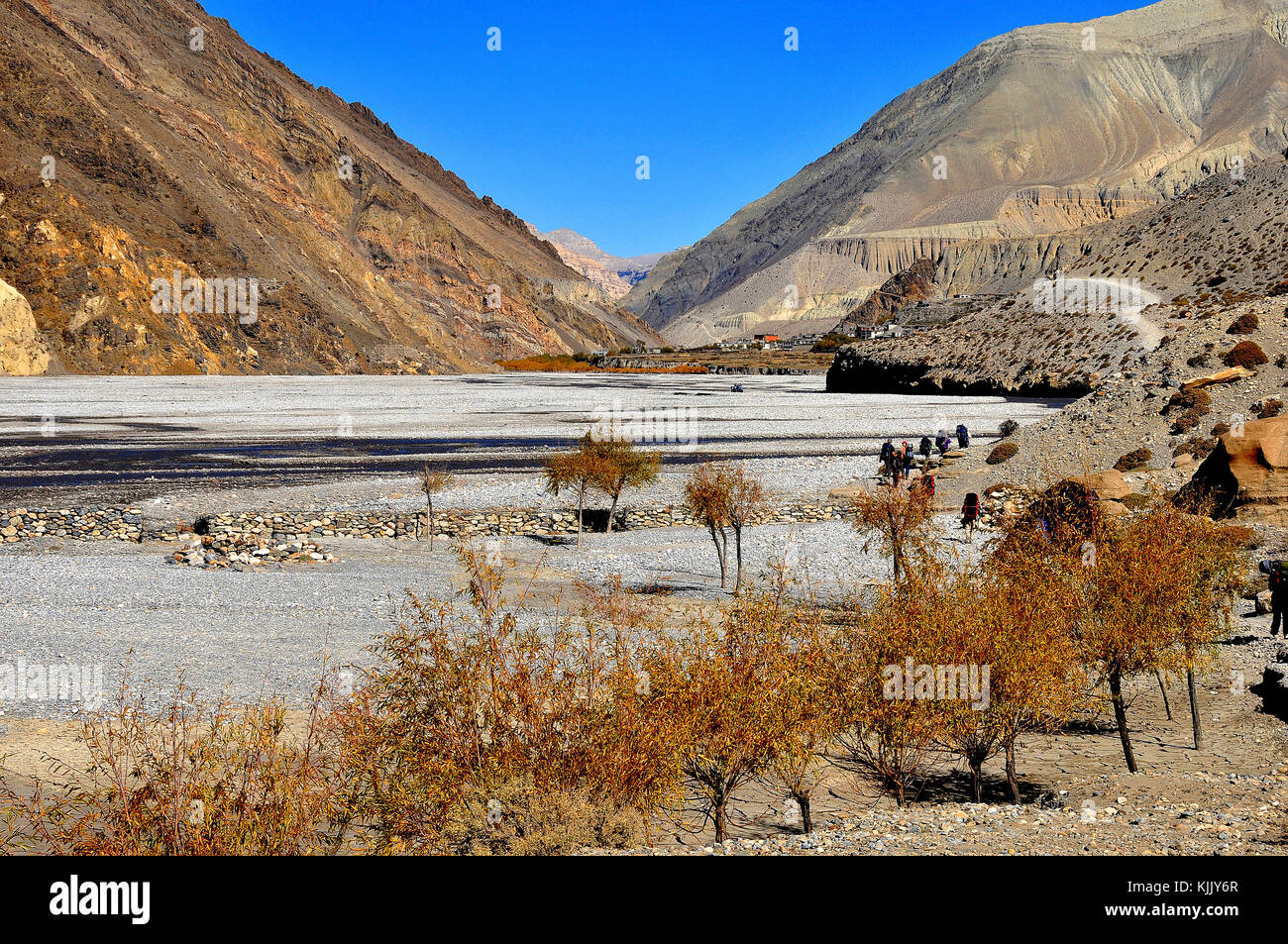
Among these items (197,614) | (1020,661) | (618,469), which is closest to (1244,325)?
(618,469)

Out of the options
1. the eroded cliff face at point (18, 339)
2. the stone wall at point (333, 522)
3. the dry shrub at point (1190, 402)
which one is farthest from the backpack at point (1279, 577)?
the eroded cliff face at point (18, 339)

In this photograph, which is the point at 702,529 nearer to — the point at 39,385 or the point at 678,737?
the point at 678,737

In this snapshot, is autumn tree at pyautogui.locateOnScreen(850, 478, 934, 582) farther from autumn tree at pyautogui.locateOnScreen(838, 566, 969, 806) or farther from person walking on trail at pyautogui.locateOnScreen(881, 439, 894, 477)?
person walking on trail at pyautogui.locateOnScreen(881, 439, 894, 477)

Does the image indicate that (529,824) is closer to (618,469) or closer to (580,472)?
(580,472)

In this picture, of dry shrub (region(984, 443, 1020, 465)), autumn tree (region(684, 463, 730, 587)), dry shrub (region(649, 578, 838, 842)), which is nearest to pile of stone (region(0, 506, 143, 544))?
autumn tree (region(684, 463, 730, 587))

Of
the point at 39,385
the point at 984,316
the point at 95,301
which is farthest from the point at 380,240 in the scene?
the point at 984,316

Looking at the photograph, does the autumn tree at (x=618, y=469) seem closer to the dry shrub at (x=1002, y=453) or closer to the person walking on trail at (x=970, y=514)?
the person walking on trail at (x=970, y=514)
